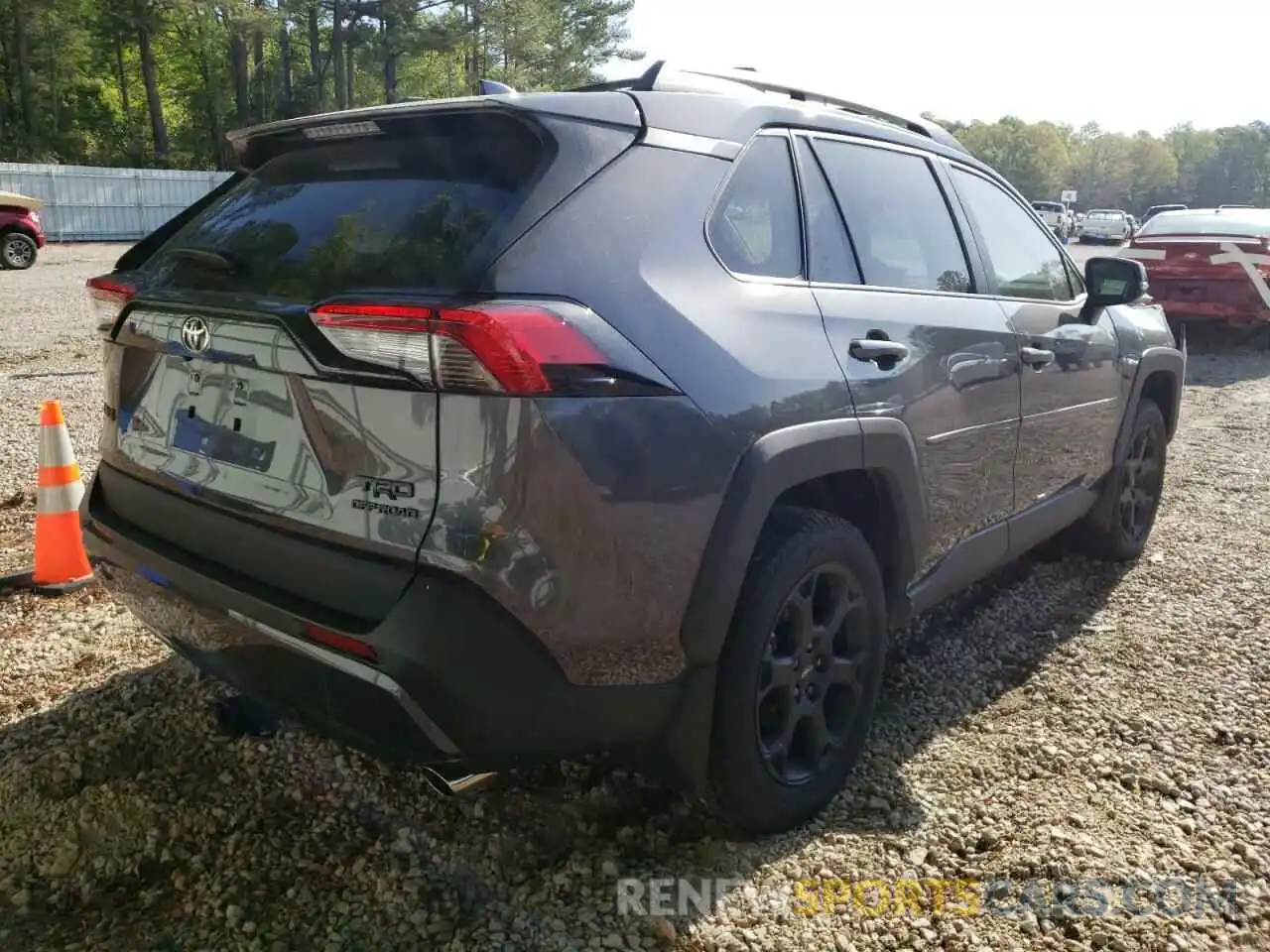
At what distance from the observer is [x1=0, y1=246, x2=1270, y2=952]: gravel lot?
2307mm

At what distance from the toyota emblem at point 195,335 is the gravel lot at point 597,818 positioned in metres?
1.23

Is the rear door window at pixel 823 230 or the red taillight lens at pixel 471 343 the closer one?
the red taillight lens at pixel 471 343

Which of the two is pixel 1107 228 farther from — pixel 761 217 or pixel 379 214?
pixel 379 214

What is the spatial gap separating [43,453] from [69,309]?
1045 centimetres

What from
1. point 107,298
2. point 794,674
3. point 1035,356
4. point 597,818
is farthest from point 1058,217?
point 107,298

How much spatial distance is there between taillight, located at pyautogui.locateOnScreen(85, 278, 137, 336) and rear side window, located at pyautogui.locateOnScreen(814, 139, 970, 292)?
6.29 ft

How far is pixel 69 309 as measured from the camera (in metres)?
12.9

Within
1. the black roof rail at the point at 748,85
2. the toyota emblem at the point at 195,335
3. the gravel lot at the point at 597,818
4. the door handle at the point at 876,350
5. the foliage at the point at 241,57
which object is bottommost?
the gravel lot at the point at 597,818

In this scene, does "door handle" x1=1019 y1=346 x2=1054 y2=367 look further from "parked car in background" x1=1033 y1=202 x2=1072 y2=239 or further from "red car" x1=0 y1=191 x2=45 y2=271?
"parked car in background" x1=1033 y1=202 x2=1072 y2=239

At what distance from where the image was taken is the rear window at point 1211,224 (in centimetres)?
1131

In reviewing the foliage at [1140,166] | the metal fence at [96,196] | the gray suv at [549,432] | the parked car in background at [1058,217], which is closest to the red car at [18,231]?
the metal fence at [96,196]

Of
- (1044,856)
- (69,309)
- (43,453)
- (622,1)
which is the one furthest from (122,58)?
(1044,856)

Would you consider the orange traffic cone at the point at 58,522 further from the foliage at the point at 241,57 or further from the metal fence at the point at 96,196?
the foliage at the point at 241,57

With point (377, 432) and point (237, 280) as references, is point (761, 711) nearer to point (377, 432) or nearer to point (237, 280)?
point (377, 432)
